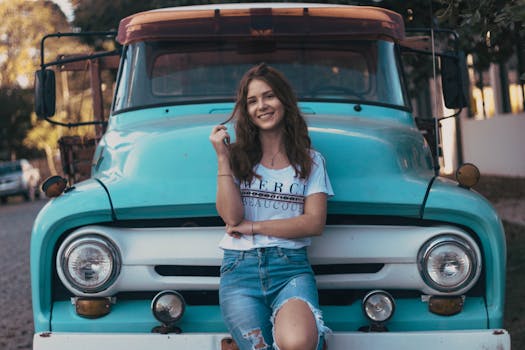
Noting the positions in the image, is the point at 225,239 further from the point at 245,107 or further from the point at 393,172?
the point at 393,172

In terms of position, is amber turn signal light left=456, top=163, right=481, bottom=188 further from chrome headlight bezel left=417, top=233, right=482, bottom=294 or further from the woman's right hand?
the woman's right hand

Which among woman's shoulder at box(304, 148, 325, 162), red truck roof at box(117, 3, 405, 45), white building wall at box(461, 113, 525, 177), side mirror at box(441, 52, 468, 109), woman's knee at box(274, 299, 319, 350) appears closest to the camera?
woman's knee at box(274, 299, 319, 350)

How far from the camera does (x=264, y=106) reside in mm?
4055

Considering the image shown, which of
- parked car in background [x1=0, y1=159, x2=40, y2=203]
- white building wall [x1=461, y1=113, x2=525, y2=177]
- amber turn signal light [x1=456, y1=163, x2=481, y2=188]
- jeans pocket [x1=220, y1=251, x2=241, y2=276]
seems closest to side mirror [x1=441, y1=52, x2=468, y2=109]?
amber turn signal light [x1=456, y1=163, x2=481, y2=188]

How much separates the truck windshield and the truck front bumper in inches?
72.7

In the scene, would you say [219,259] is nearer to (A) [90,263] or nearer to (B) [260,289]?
(B) [260,289]

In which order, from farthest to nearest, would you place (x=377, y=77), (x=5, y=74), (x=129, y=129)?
(x=5, y=74) → (x=377, y=77) → (x=129, y=129)

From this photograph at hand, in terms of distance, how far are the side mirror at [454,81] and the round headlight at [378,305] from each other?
2.24 meters

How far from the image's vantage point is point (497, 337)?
3.81 metres

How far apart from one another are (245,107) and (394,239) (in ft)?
2.68

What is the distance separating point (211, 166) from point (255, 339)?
2.79 feet

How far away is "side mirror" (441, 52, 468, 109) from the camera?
5.89 metres

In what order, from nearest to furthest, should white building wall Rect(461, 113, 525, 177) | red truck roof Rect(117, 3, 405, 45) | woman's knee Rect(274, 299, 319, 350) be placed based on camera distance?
woman's knee Rect(274, 299, 319, 350), red truck roof Rect(117, 3, 405, 45), white building wall Rect(461, 113, 525, 177)

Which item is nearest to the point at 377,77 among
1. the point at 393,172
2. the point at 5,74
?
the point at 393,172
